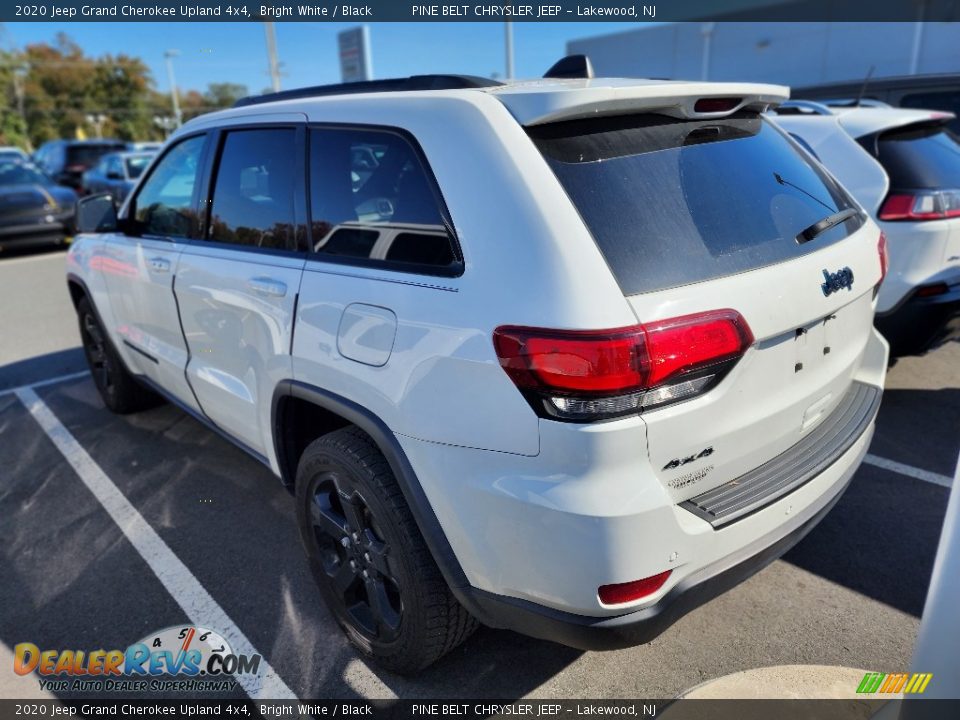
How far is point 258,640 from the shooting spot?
259 cm

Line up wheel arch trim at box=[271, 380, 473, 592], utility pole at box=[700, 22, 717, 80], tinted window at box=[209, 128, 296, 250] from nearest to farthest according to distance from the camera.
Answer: wheel arch trim at box=[271, 380, 473, 592] < tinted window at box=[209, 128, 296, 250] < utility pole at box=[700, 22, 717, 80]

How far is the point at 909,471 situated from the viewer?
3.52 m

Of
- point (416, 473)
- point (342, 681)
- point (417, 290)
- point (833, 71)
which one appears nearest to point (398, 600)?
point (342, 681)

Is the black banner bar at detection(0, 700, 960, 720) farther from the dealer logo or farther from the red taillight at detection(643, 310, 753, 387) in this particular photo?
the red taillight at detection(643, 310, 753, 387)

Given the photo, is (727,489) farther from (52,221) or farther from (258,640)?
(52,221)

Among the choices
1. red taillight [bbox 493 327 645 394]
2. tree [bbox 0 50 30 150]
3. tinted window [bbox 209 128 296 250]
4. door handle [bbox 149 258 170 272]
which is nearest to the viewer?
red taillight [bbox 493 327 645 394]

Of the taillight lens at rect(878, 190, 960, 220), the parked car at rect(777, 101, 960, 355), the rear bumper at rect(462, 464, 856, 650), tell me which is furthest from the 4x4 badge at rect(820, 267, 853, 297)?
the taillight lens at rect(878, 190, 960, 220)

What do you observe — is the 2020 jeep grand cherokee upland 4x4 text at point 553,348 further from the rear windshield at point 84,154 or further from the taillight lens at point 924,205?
the rear windshield at point 84,154

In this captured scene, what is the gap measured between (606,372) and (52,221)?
13191mm

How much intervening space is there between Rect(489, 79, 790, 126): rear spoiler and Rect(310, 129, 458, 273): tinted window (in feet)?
1.21

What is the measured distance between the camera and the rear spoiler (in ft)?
6.11

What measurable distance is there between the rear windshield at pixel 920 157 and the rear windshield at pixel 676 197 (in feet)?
7.34

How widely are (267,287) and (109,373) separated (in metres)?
2.65

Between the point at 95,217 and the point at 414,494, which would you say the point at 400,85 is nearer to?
the point at 414,494
